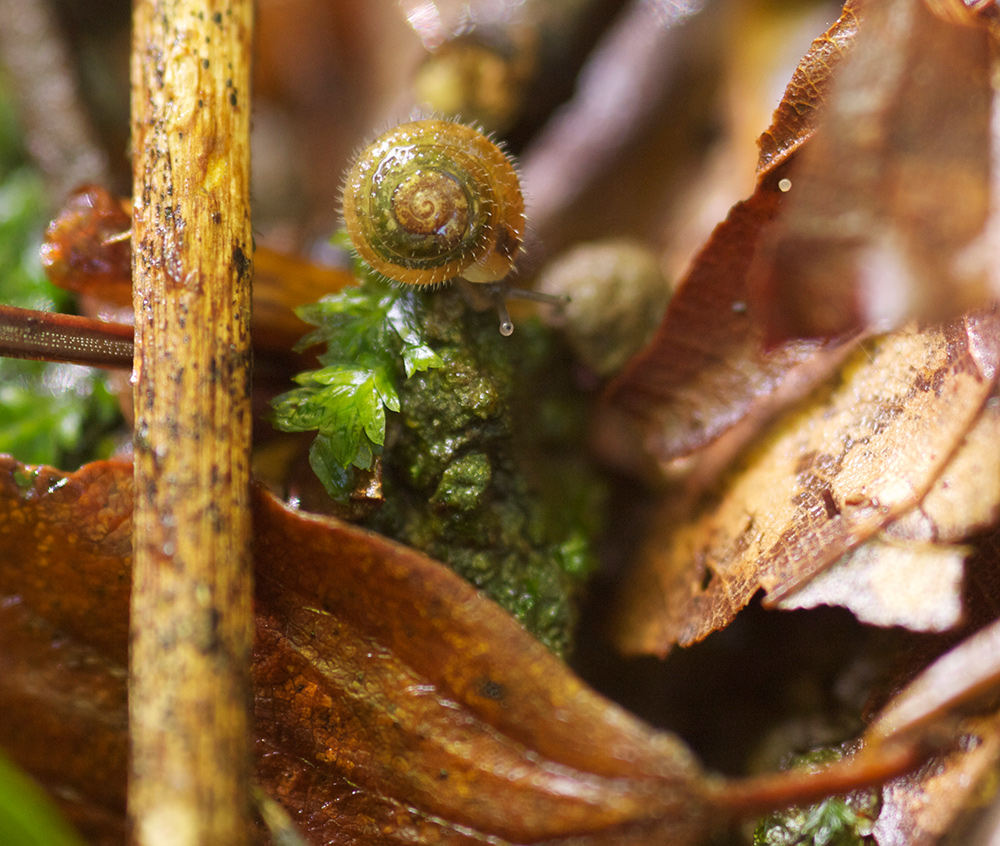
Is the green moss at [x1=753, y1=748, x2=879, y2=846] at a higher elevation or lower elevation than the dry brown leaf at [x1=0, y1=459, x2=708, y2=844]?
lower

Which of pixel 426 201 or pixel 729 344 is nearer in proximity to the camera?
pixel 426 201

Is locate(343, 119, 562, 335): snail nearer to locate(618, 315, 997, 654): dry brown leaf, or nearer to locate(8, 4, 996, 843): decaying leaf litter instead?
locate(8, 4, 996, 843): decaying leaf litter

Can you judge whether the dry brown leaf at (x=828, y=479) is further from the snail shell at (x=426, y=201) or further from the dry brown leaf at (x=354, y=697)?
the snail shell at (x=426, y=201)

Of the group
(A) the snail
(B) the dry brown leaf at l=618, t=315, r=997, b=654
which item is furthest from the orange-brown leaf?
(A) the snail

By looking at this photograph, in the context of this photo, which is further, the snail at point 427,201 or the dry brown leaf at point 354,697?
the snail at point 427,201

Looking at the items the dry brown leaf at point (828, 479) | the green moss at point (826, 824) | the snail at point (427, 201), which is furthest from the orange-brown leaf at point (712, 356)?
the green moss at point (826, 824)

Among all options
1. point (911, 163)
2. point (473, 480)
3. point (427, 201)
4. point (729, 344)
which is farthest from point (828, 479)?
point (427, 201)

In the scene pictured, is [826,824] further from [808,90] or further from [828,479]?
[808,90]

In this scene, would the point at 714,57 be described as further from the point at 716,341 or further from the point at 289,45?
the point at 289,45
